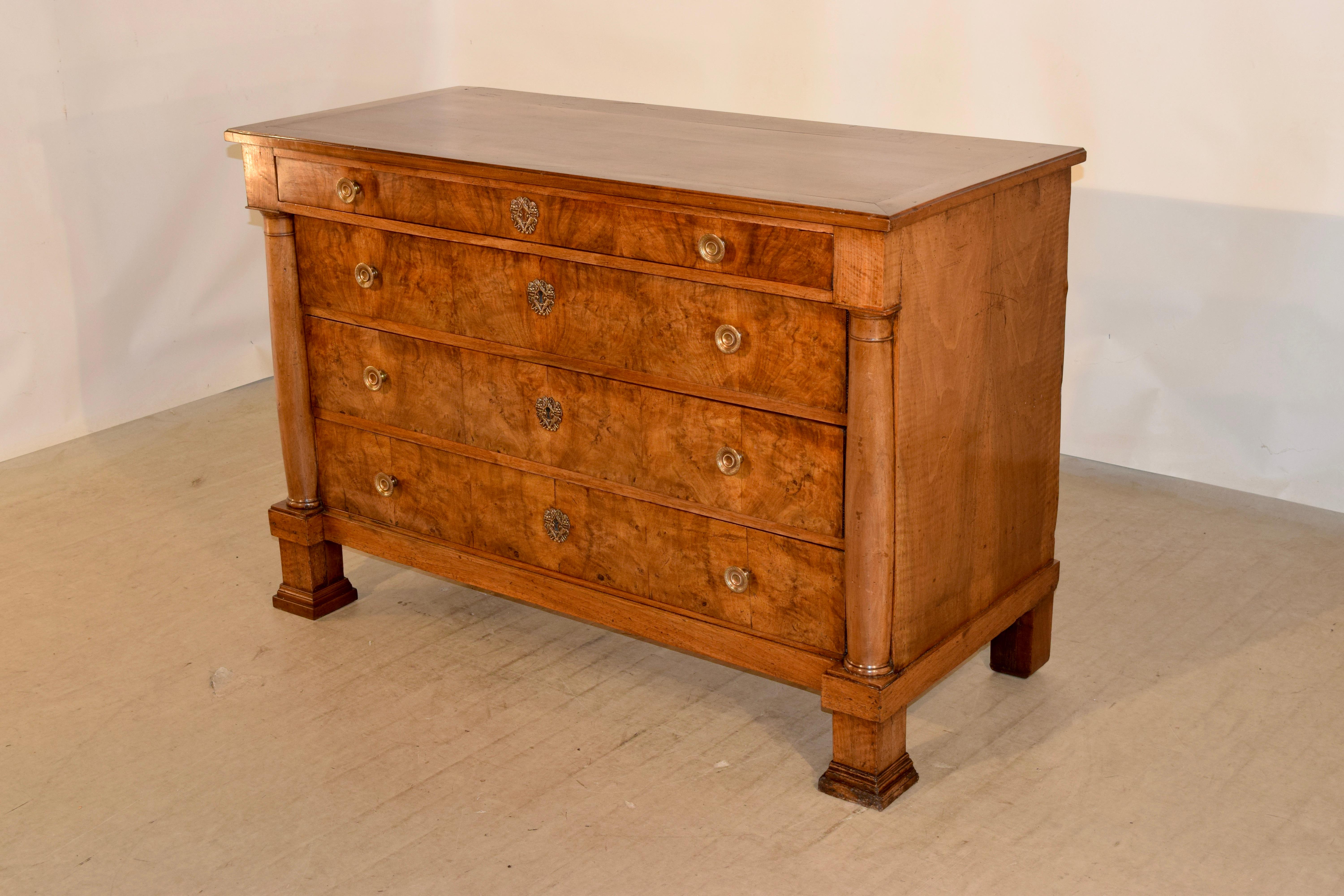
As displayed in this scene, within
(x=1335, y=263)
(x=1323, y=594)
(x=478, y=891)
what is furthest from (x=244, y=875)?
(x=1335, y=263)

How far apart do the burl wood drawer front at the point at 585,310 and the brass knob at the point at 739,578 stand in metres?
0.31

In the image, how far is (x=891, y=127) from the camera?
13.4ft

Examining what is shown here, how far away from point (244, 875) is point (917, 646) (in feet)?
3.62

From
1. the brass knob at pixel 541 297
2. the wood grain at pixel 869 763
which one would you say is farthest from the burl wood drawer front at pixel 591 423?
the wood grain at pixel 869 763

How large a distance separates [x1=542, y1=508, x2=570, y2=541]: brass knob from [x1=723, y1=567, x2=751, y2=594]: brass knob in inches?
14.0

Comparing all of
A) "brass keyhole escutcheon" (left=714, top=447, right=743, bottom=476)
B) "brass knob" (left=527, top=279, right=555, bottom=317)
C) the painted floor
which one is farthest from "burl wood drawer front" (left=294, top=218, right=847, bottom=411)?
the painted floor

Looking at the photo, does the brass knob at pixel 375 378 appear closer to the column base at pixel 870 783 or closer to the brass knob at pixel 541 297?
the brass knob at pixel 541 297

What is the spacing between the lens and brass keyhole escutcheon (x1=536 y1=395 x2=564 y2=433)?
8.44 feet

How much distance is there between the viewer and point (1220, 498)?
11.8 ft

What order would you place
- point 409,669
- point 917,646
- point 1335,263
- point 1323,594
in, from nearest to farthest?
1. point 917,646
2. point 409,669
3. point 1323,594
4. point 1335,263

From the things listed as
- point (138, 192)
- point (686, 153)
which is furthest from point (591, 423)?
point (138, 192)

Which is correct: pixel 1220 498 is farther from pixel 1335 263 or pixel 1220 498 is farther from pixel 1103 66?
pixel 1103 66

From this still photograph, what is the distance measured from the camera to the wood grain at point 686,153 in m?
2.19

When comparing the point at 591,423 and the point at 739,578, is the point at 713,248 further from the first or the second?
the point at 739,578
